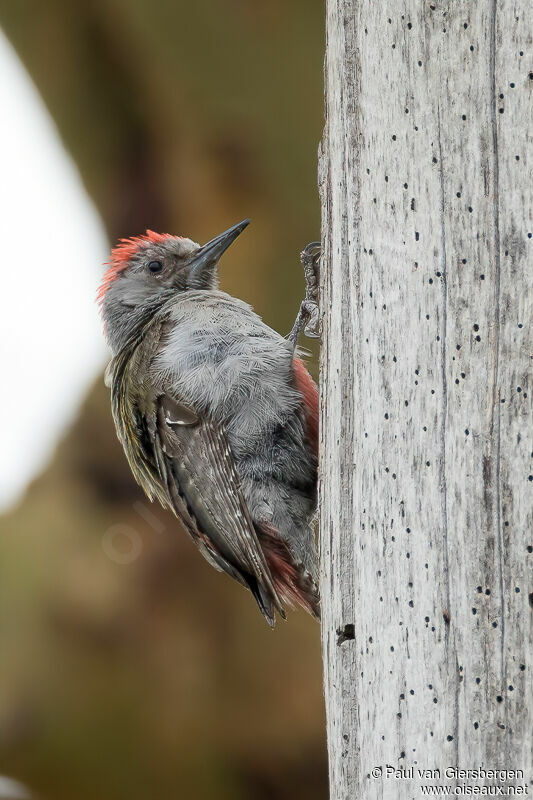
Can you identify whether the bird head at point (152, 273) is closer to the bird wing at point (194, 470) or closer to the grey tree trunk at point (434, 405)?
the bird wing at point (194, 470)

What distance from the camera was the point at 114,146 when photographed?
496 cm

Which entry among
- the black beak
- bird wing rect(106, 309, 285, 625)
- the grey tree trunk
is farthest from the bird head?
the grey tree trunk

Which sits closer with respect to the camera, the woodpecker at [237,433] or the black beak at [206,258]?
the woodpecker at [237,433]

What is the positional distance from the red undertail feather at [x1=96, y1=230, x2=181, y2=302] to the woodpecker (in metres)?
0.58

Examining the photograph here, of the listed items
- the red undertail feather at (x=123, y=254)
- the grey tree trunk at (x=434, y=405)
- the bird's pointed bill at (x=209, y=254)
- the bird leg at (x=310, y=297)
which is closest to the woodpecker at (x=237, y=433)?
the bird leg at (x=310, y=297)

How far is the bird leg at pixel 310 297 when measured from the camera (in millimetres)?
3387

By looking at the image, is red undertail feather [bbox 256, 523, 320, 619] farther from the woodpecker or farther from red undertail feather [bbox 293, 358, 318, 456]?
red undertail feather [bbox 293, 358, 318, 456]

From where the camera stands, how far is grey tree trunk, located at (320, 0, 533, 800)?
1.96 metres

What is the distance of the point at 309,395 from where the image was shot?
12.0ft

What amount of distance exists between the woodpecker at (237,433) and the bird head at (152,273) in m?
0.39

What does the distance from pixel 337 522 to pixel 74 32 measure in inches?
139

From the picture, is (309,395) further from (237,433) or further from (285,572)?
(285,572)

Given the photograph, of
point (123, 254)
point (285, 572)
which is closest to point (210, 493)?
point (285, 572)

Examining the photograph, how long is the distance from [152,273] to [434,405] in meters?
2.61
